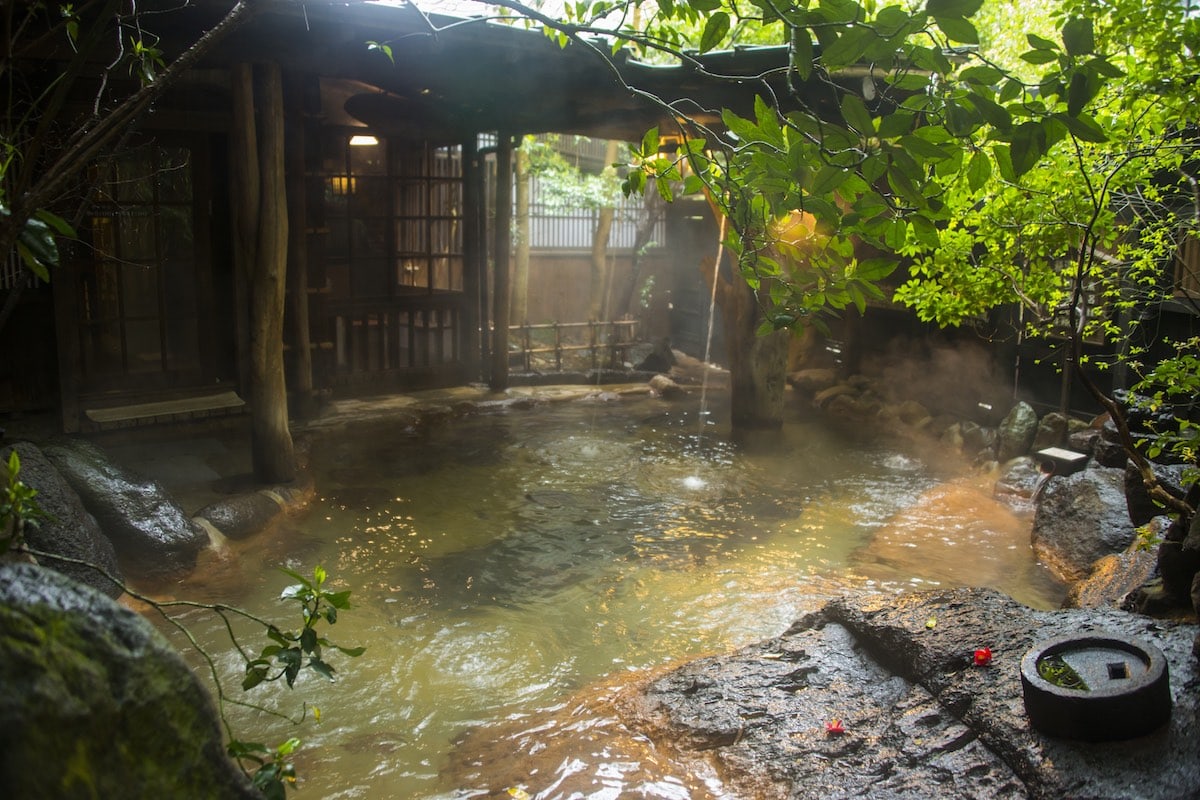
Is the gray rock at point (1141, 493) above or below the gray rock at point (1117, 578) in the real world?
above

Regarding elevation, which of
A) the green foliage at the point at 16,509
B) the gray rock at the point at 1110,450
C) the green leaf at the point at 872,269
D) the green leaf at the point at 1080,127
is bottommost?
the gray rock at the point at 1110,450

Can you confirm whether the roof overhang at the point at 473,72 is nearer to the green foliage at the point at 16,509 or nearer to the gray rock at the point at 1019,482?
the gray rock at the point at 1019,482

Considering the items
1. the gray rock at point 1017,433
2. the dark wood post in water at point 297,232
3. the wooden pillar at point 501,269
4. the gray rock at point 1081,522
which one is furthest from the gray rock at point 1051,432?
the dark wood post in water at point 297,232

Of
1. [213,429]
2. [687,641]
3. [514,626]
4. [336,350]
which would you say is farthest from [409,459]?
[687,641]

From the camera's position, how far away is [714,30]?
232 centimetres

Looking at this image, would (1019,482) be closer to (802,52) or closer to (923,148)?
(923,148)

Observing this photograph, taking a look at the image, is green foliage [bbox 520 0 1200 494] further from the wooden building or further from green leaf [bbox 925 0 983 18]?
the wooden building

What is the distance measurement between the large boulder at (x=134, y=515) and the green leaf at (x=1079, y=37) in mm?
6430

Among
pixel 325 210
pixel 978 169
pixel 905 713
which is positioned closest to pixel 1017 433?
pixel 905 713

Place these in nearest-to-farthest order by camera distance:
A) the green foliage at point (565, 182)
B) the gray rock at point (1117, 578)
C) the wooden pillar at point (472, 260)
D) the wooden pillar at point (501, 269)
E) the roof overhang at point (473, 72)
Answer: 1. the gray rock at point (1117, 578)
2. the roof overhang at point (473, 72)
3. the wooden pillar at point (501, 269)
4. the wooden pillar at point (472, 260)
5. the green foliage at point (565, 182)

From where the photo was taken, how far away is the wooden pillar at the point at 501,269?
1231 cm

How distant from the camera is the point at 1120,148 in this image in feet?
18.8

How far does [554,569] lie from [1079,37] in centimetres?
583

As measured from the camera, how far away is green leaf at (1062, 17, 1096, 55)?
1947 millimetres
